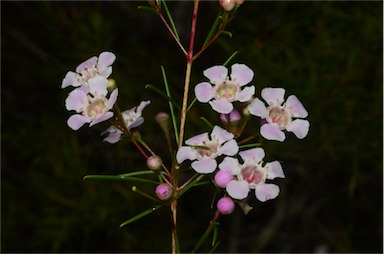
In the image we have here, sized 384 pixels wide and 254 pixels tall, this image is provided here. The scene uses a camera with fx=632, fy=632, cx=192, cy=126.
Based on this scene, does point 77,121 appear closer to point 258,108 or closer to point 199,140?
point 199,140

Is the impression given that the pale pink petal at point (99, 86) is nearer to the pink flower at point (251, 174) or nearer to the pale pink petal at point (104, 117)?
the pale pink petal at point (104, 117)

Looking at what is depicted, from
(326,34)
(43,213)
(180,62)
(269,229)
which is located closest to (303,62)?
(326,34)

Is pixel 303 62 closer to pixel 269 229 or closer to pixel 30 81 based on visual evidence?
pixel 269 229

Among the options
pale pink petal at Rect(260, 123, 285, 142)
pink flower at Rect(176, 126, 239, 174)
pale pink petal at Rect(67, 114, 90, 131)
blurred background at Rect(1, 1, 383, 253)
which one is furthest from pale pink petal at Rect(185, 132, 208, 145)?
blurred background at Rect(1, 1, 383, 253)

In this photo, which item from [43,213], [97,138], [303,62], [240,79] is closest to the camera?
[240,79]

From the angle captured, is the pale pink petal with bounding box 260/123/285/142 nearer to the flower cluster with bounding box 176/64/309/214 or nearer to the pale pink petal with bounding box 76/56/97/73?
the flower cluster with bounding box 176/64/309/214

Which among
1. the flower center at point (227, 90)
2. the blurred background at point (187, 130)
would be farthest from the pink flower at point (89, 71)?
the blurred background at point (187, 130)

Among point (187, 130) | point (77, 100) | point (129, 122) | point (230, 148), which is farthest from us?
point (187, 130)

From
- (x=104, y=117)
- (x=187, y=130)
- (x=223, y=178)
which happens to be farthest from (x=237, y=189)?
(x=187, y=130)
